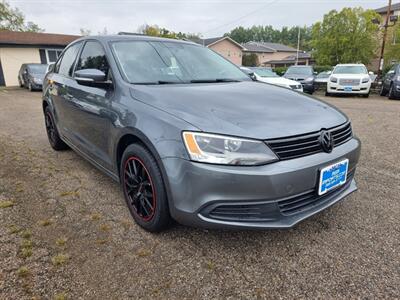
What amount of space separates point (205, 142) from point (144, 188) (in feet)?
2.49

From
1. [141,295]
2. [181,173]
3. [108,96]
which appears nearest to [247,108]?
[181,173]

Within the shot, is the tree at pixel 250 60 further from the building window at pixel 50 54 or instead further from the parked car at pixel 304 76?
the parked car at pixel 304 76

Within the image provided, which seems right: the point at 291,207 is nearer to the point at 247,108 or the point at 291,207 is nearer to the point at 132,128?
the point at 247,108

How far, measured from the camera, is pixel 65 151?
181 inches

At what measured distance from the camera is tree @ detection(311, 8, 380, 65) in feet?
86.2

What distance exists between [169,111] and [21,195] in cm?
204

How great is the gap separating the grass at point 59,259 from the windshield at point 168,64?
56.4 inches

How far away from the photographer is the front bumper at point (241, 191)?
1809mm

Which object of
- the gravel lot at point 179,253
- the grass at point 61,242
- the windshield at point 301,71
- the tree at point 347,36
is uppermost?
the tree at point 347,36

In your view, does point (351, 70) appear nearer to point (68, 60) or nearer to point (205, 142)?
point (68, 60)

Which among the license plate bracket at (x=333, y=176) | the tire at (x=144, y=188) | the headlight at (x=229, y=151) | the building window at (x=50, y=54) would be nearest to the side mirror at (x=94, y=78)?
the tire at (x=144, y=188)

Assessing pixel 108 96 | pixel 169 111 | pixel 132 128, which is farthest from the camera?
pixel 108 96

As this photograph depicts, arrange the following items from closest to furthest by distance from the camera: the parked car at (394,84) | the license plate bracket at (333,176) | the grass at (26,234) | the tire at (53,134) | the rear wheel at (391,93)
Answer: the license plate bracket at (333,176) → the grass at (26,234) → the tire at (53,134) → the parked car at (394,84) → the rear wheel at (391,93)

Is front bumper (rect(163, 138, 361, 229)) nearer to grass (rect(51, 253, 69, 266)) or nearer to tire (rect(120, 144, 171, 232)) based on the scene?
tire (rect(120, 144, 171, 232))
